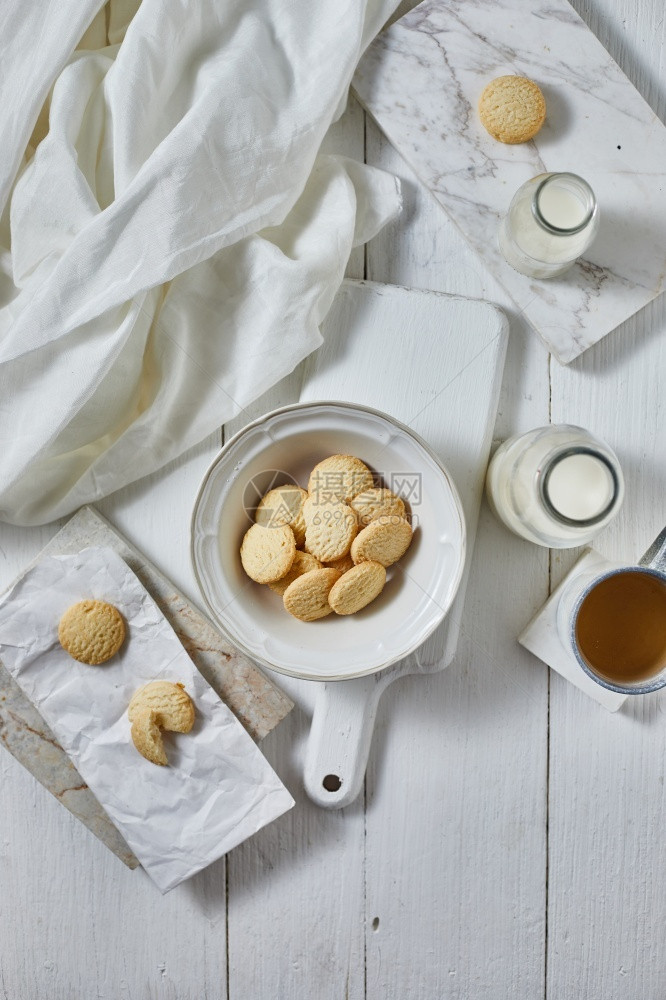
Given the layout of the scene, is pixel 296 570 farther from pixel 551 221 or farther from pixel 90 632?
pixel 551 221

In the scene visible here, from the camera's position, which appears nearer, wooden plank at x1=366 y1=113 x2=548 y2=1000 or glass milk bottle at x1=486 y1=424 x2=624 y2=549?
glass milk bottle at x1=486 y1=424 x2=624 y2=549

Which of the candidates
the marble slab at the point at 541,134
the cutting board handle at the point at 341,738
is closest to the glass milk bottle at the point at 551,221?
the marble slab at the point at 541,134

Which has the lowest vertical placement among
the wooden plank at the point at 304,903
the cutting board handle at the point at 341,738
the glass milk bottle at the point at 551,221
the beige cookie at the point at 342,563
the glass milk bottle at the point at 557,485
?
the wooden plank at the point at 304,903

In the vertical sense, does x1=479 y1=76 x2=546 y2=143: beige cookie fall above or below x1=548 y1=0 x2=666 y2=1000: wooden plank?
above

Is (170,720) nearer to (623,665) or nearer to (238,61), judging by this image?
(623,665)

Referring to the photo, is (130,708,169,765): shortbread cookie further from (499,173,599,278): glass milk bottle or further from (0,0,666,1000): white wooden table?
(499,173,599,278): glass milk bottle

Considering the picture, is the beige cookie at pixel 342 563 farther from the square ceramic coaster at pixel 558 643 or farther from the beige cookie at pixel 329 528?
the square ceramic coaster at pixel 558 643

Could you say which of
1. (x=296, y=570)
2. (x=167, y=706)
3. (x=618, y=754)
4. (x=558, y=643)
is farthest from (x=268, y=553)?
(x=618, y=754)

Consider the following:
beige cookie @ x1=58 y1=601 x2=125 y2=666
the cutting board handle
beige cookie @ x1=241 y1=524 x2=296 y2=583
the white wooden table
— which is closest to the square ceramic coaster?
the white wooden table
